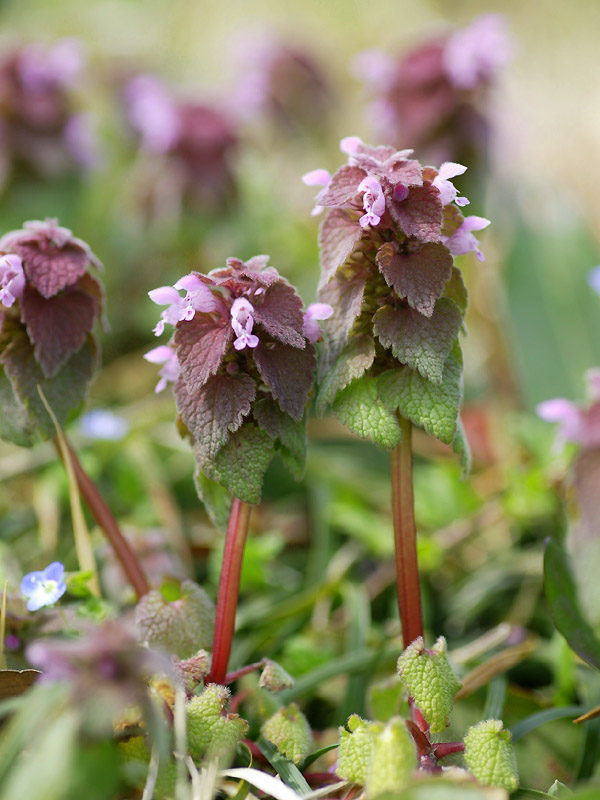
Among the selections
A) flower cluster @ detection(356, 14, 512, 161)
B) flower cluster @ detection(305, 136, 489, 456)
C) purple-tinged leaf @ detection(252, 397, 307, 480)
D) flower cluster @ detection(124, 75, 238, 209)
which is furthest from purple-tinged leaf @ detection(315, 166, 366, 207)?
flower cluster @ detection(124, 75, 238, 209)

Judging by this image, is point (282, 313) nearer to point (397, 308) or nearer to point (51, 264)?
point (397, 308)

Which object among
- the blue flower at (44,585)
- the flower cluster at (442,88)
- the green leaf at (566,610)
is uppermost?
the flower cluster at (442,88)

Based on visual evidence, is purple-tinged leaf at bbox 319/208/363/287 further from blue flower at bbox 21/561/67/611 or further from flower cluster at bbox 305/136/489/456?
blue flower at bbox 21/561/67/611

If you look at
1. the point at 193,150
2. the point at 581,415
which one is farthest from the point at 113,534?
the point at 193,150

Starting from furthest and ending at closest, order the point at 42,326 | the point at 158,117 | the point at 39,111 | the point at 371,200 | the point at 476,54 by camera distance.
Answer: the point at 158,117
the point at 39,111
the point at 476,54
the point at 42,326
the point at 371,200

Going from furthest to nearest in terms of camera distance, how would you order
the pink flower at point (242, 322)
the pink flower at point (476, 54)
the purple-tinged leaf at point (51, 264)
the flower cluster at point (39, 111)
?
the flower cluster at point (39, 111), the pink flower at point (476, 54), the purple-tinged leaf at point (51, 264), the pink flower at point (242, 322)

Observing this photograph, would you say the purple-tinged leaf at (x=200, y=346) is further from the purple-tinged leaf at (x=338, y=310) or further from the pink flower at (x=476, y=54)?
the pink flower at (x=476, y=54)

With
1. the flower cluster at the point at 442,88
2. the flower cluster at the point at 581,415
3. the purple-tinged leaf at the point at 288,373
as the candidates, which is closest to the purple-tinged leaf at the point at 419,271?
the purple-tinged leaf at the point at 288,373
